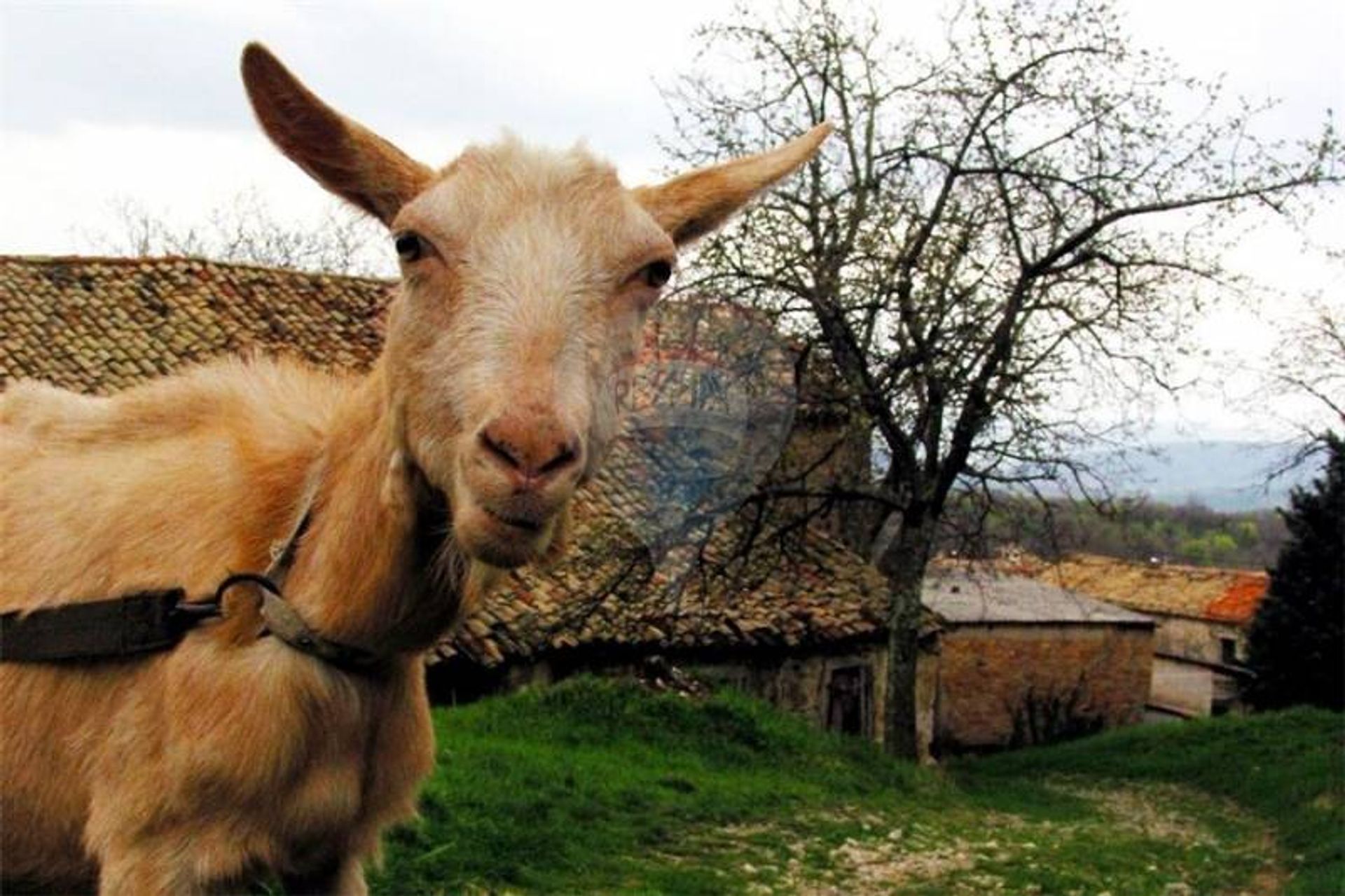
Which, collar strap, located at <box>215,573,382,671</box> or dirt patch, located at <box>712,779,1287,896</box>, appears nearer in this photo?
collar strap, located at <box>215,573,382,671</box>

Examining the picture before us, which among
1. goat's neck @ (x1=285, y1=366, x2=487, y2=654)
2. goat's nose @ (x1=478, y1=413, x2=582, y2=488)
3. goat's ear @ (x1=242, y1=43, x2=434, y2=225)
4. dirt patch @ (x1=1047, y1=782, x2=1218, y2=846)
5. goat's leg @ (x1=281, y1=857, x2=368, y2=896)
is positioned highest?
goat's ear @ (x1=242, y1=43, x2=434, y2=225)

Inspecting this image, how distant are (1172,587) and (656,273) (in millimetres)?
50030

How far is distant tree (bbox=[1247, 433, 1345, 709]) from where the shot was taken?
32219 mm

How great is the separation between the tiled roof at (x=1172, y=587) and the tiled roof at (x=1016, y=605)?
1.71 metres

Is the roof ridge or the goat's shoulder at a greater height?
the roof ridge

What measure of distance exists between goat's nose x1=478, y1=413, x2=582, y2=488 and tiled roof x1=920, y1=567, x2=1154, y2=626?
3413cm

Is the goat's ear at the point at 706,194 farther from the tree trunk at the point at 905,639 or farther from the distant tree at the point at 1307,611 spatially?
the distant tree at the point at 1307,611

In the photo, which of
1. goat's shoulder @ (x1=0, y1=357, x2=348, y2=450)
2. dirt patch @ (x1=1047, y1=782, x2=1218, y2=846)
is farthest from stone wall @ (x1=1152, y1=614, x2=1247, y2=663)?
goat's shoulder @ (x1=0, y1=357, x2=348, y2=450)

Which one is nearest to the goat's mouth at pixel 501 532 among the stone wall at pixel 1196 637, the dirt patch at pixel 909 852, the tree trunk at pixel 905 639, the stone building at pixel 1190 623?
the dirt patch at pixel 909 852

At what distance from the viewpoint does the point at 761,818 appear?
1351 centimetres

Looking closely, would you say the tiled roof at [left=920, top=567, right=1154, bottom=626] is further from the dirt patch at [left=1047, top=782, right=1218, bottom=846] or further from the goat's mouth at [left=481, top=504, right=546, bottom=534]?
the goat's mouth at [left=481, top=504, right=546, bottom=534]

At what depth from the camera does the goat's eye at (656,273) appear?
3.07 m

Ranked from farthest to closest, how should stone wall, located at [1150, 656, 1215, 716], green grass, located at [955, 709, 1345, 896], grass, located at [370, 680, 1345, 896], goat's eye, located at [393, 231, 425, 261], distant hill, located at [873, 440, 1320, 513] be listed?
stone wall, located at [1150, 656, 1215, 716] → distant hill, located at [873, 440, 1320, 513] → green grass, located at [955, 709, 1345, 896] → grass, located at [370, 680, 1345, 896] → goat's eye, located at [393, 231, 425, 261]

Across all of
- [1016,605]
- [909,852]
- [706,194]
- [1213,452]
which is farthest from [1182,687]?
[706,194]
